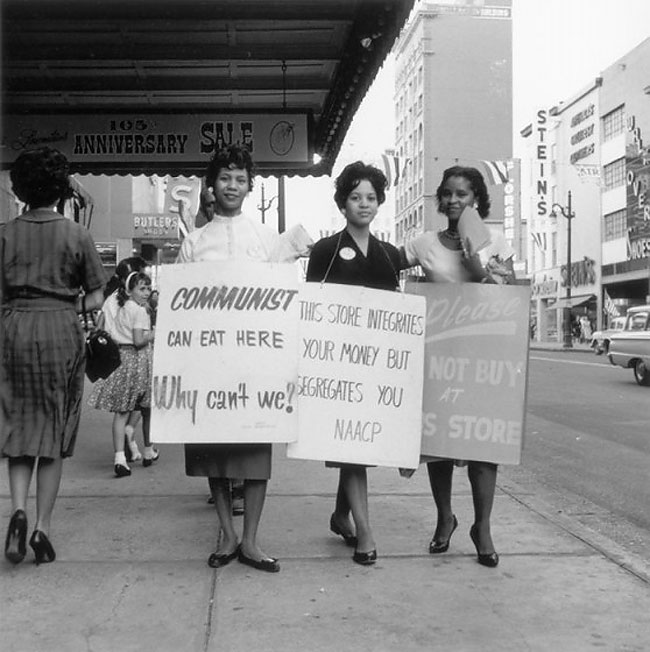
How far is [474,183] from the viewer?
4.20 m

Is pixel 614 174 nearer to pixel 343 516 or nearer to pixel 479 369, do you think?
pixel 479 369

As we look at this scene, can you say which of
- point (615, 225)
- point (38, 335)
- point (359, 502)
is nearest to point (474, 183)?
point (359, 502)

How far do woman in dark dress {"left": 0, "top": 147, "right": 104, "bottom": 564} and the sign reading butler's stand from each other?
4719 millimetres

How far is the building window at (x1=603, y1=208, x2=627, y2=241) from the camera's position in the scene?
45.9m

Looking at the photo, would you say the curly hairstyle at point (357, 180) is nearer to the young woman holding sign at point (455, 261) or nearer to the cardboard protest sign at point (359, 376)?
the young woman holding sign at point (455, 261)

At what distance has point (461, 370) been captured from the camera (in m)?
4.14

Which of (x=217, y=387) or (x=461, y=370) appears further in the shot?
(x=461, y=370)

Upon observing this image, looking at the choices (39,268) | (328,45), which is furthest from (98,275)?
(328,45)

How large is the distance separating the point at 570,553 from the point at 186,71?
584 cm

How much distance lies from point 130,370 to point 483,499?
348 centimetres

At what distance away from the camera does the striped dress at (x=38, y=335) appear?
153 inches

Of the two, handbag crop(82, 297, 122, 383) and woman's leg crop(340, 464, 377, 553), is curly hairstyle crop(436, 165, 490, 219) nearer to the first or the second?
woman's leg crop(340, 464, 377, 553)

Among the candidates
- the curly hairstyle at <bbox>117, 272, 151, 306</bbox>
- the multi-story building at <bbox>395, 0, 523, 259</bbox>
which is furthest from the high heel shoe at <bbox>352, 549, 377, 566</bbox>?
the multi-story building at <bbox>395, 0, 523, 259</bbox>

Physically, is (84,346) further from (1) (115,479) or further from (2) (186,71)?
(2) (186,71)
